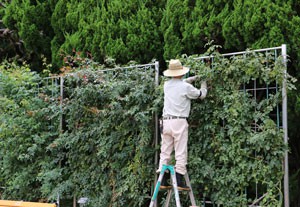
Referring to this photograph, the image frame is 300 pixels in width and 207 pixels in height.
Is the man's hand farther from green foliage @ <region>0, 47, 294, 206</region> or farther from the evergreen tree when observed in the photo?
the evergreen tree

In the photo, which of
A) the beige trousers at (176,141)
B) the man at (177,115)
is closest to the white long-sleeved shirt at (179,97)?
the man at (177,115)

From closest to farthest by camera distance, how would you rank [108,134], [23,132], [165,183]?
[165,183], [108,134], [23,132]

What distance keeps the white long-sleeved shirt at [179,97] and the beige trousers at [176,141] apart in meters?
0.10

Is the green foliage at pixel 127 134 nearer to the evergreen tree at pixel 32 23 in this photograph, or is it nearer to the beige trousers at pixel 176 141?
the beige trousers at pixel 176 141

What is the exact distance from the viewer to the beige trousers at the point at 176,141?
4.81 m

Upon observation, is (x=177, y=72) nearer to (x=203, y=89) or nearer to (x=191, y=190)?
(x=203, y=89)

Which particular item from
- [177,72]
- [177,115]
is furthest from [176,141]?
[177,72]

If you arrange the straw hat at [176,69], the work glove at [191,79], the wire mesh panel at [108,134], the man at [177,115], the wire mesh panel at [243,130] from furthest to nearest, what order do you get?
1. the wire mesh panel at [108,134]
2. the work glove at [191,79]
3. the straw hat at [176,69]
4. the man at [177,115]
5. the wire mesh panel at [243,130]

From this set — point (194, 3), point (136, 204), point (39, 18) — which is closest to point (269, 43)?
point (194, 3)

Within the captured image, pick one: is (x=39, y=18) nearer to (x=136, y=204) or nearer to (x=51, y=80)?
(x=51, y=80)

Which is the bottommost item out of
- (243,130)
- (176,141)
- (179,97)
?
(176,141)

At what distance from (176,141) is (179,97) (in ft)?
1.65

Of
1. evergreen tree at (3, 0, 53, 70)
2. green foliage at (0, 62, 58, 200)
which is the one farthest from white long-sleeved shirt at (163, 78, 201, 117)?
evergreen tree at (3, 0, 53, 70)

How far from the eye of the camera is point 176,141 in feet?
16.1
